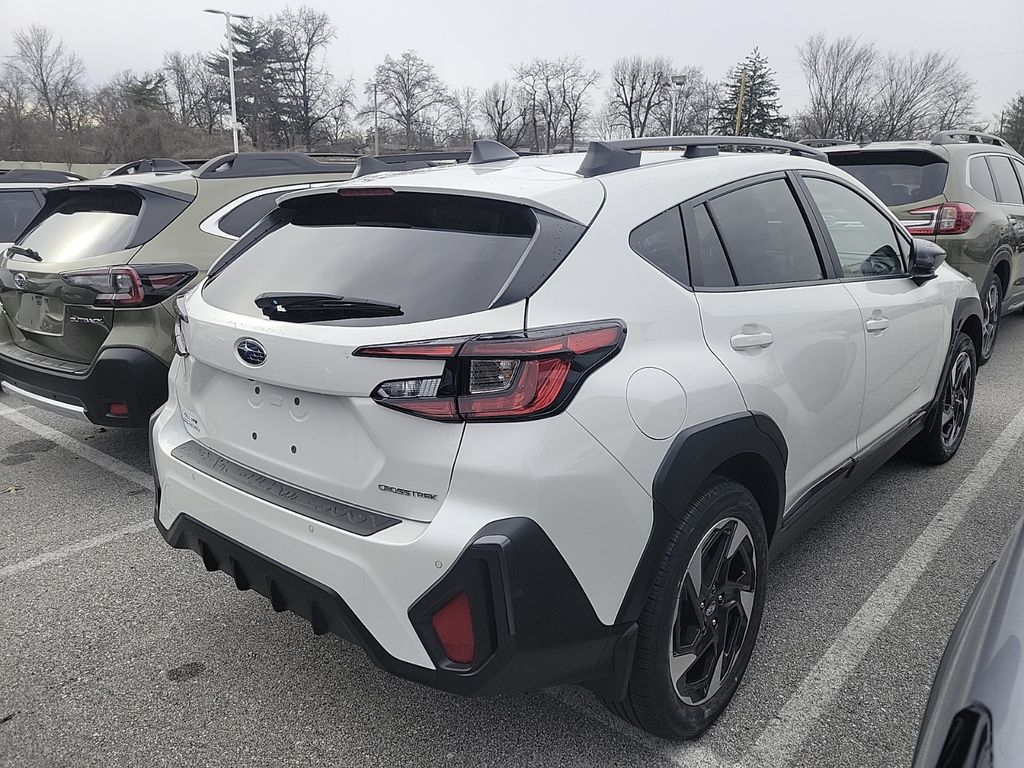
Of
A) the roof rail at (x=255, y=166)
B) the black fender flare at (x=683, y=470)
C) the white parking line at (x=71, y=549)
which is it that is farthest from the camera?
the roof rail at (x=255, y=166)

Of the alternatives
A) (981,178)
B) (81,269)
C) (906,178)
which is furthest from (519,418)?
(981,178)

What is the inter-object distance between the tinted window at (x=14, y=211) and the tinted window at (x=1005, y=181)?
855 cm

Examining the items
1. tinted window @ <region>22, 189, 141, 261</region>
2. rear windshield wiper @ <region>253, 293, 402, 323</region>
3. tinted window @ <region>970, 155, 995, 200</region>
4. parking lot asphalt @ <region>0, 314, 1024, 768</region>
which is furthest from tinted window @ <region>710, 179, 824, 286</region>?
tinted window @ <region>970, 155, 995, 200</region>

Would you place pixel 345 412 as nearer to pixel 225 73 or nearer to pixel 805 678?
pixel 805 678

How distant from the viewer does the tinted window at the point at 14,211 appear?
6.75m

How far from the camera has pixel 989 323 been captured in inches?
270

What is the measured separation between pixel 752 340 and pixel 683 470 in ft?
1.90

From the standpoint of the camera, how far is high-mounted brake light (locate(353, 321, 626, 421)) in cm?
177

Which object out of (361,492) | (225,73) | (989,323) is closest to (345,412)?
(361,492)

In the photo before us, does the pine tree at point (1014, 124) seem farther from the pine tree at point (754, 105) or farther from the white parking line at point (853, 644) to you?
the white parking line at point (853, 644)

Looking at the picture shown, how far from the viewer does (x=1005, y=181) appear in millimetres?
7375

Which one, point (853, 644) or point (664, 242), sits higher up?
point (664, 242)

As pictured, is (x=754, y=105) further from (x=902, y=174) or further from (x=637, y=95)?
(x=902, y=174)

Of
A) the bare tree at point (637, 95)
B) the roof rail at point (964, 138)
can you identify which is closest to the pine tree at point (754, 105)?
the bare tree at point (637, 95)
